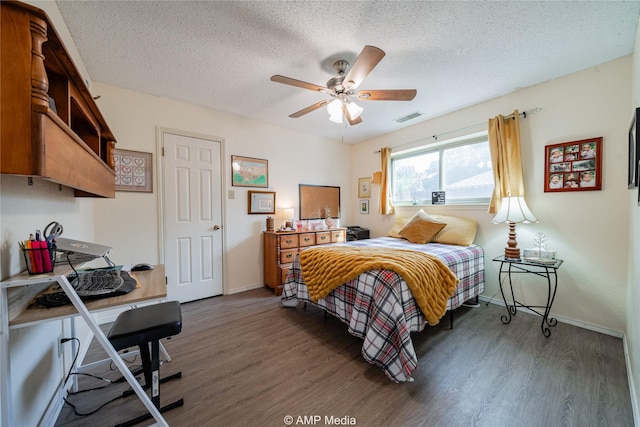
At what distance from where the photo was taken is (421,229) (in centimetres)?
309

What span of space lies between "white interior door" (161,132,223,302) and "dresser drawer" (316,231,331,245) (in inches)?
56.0

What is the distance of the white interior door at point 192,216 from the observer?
2.85m

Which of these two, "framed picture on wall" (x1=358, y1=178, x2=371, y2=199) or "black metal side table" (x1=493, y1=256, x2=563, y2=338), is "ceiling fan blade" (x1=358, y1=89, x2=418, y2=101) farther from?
"framed picture on wall" (x1=358, y1=178, x2=371, y2=199)

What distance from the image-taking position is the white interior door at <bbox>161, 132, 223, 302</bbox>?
2.85 meters

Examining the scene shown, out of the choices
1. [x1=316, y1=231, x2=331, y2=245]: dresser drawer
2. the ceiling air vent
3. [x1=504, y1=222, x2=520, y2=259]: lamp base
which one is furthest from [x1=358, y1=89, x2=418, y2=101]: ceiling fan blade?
[x1=316, y1=231, x2=331, y2=245]: dresser drawer

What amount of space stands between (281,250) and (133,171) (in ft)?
6.47

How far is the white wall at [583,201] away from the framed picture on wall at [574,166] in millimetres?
54

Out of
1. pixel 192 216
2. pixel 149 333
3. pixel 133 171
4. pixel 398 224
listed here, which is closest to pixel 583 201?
pixel 398 224

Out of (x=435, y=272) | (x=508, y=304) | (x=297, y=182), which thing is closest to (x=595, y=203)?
(x=508, y=304)

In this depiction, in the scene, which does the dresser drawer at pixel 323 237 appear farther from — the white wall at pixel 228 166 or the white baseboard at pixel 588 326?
the white baseboard at pixel 588 326

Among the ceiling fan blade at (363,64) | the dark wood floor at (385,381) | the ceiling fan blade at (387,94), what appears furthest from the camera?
the ceiling fan blade at (387,94)

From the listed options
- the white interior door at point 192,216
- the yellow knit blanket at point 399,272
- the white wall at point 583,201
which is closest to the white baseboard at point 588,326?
the white wall at point 583,201

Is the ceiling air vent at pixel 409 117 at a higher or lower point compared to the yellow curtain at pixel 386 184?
higher

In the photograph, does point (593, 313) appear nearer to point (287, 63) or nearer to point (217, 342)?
point (217, 342)
